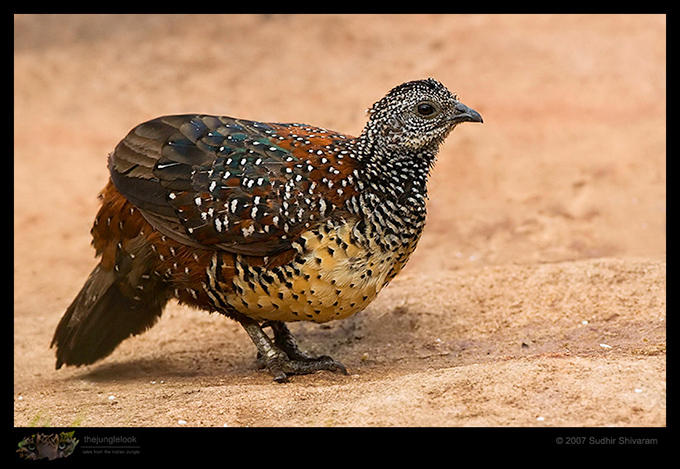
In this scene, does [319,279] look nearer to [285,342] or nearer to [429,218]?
[285,342]

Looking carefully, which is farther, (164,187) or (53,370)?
(53,370)

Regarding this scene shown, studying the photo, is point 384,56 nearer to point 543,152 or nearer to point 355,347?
point 543,152

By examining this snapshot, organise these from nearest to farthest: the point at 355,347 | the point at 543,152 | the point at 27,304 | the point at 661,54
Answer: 1. the point at 355,347
2. the point at 27,304
3. the point at 543,152
4. the point at 661,54

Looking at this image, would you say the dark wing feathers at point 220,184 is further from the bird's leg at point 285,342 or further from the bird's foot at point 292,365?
the bird's leg at point 285,342

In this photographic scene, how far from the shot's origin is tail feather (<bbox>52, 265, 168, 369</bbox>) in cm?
632

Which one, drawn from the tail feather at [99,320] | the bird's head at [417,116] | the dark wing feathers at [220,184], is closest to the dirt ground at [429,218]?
the tail feather at [99,320]

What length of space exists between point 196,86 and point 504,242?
230 inches

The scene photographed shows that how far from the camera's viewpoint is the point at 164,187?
562cm

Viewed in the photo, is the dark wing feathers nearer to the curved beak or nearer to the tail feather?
the tail feather

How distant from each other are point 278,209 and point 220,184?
0.44 meters

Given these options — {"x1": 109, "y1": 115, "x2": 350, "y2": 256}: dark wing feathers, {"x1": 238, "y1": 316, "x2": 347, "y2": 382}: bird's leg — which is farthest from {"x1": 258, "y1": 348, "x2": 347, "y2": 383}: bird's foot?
{"x1": 109, "y1": 115, "x2": 350, "y2": 256}: dark wing feathers

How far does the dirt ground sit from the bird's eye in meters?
1.69

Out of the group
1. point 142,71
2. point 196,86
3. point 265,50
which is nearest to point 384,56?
point 265,50

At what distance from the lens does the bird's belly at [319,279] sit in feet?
17.3
